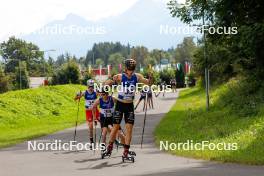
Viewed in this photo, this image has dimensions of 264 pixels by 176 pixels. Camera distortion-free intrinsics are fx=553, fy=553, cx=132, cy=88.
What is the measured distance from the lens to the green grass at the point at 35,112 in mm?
27811

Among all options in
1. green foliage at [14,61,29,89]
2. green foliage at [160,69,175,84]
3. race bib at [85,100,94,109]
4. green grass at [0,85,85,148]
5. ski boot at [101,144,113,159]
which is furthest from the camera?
green foliage at [14,61,29,89]

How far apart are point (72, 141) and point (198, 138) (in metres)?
4.75

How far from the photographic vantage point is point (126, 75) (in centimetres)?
1252

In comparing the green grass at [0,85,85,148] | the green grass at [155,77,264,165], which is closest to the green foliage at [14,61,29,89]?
the green grass at [0,85,85,148]

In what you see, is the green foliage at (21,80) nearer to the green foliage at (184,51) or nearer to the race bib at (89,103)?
the green foliage at (184,51)

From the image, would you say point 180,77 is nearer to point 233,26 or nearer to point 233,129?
point 233,26

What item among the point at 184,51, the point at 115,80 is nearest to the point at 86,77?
the point at 115,80

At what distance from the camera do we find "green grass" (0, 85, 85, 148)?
2781 centimetres

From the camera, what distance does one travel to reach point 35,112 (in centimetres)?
3375

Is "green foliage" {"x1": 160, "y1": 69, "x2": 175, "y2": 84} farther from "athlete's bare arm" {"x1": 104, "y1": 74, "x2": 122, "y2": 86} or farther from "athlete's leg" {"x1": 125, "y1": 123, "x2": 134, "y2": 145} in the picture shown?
"athlete's leg" {"x1": 125, "y1": 123, "x2": 134, "y2": 145}

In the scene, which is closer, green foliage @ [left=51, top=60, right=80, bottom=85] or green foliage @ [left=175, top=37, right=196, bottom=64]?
green foliage @ [left=51, top=60, right=80, bottom=85]

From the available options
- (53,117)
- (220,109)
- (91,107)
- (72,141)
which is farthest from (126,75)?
(53,117)

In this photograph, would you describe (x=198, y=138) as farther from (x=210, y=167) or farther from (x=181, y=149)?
(x=210, y=167)

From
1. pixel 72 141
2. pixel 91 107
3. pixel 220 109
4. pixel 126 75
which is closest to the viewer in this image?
pixel 126 75
